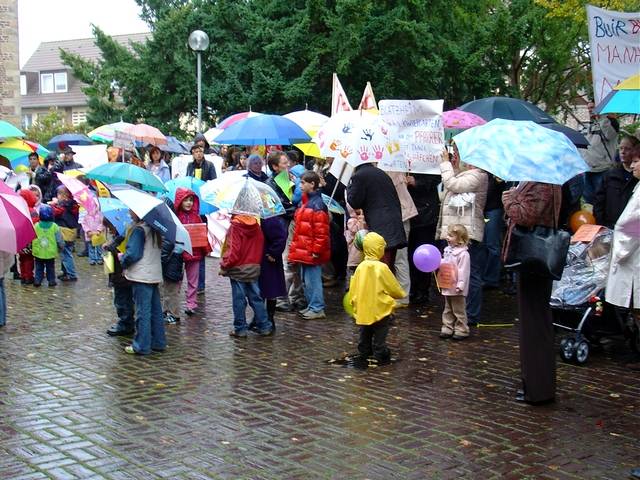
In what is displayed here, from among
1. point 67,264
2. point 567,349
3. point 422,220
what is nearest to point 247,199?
point 422,220

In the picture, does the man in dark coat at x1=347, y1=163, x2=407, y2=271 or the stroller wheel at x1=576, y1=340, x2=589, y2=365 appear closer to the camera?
the stroller wheel at x1=576, y1=340, x2=589, y2=365

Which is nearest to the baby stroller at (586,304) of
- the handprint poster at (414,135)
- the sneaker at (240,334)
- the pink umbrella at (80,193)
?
the handprint poster at (414,135)

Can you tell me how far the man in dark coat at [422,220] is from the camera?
12.0 meters

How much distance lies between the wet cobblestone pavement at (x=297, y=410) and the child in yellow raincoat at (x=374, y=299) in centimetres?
31

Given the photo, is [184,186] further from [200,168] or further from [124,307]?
[200,168]

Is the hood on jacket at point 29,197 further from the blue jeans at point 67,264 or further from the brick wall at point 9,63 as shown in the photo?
the brick wall at point 9,63

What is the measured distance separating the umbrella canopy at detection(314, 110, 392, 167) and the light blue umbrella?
258 centimetres

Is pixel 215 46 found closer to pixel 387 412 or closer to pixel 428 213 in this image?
pixel 428 213

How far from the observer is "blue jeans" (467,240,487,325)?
10.4 meters

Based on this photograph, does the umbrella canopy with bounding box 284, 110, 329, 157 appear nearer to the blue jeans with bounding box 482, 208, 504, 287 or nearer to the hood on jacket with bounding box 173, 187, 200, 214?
the blue jeans with bounding box 482, 208, 504, 287

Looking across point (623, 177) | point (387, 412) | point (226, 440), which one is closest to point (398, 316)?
point (623, 177)

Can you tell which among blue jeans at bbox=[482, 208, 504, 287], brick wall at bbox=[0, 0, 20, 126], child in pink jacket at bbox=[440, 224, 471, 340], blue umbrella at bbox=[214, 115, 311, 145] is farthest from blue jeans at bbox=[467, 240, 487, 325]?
brick wall at bbox=[0, 0, 20, 126]

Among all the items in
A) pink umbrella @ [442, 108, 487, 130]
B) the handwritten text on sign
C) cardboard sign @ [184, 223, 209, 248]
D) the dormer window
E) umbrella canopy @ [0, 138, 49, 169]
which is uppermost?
the dormer window

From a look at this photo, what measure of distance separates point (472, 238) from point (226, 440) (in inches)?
190
